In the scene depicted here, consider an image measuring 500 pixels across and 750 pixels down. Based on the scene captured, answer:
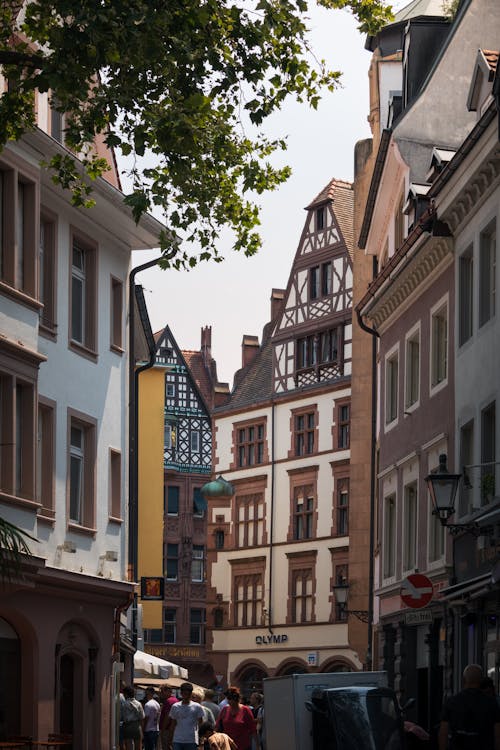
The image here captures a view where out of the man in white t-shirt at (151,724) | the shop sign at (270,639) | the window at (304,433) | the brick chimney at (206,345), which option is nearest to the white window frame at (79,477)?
the man in white t-shirt at (151,724)

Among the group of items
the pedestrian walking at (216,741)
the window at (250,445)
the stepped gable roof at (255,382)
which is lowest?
the pedestrian walking at (216,741)

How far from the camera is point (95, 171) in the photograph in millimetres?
20422

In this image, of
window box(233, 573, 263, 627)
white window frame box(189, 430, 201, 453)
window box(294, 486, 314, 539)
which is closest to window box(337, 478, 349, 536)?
window box(294, 486, 314, 539)

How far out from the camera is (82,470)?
31.2 meters

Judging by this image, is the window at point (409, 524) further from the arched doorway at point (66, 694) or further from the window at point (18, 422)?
Result: the window at point (18, 422)

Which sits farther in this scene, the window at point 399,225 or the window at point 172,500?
the window at point 172,500

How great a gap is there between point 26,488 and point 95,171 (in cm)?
742

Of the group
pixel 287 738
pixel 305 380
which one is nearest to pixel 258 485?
pixel 305 380

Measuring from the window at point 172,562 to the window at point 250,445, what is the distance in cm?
1652

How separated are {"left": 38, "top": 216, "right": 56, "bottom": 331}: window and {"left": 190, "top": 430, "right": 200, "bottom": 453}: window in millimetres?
66440

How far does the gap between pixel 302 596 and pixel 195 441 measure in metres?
24.0

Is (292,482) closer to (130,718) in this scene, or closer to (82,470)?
(130,718)

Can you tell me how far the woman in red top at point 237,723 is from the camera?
81.1 ft

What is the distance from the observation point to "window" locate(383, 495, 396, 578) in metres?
36.4
